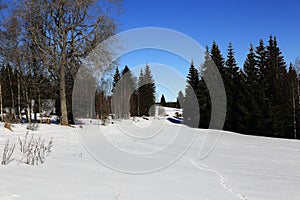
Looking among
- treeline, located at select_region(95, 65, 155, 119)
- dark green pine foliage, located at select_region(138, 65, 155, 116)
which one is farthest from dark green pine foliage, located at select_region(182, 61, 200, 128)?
dark green pine foliage, located at select_region(138, 65, 155, 116)

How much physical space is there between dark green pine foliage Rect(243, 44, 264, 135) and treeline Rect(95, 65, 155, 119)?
20.0m

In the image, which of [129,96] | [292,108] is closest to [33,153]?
[292,108]

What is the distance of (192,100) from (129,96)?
52.6ft

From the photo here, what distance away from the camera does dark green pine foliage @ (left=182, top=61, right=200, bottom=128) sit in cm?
3634

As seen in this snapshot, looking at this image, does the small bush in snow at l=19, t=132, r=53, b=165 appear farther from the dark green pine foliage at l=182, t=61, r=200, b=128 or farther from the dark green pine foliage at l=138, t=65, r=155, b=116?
the dark green pine foliage at l=138, t=65, r=155, b=116

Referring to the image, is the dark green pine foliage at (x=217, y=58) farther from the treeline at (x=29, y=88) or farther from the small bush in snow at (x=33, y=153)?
the small bush in snow at (x=33, y=153)

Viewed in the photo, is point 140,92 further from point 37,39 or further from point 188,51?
point 188,51

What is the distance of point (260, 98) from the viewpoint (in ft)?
95.3

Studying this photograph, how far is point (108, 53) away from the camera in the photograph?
17.1m

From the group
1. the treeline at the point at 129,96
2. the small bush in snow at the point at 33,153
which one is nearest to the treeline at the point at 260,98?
the treeline at the point at 129,96

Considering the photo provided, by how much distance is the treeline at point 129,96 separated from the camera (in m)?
49.7

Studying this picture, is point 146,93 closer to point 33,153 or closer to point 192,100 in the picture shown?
point 192,100

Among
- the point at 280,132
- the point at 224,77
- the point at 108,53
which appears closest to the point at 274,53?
the point at 224,77

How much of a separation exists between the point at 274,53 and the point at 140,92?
95.3 feet
